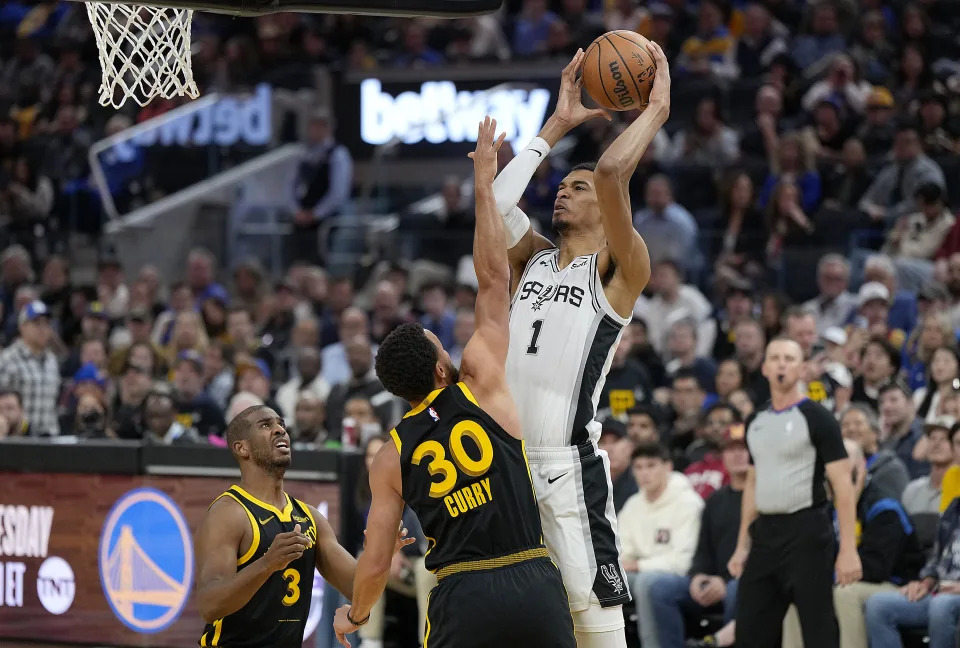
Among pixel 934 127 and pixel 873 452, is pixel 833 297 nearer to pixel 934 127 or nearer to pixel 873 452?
pixel 934 127

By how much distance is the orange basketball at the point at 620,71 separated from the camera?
5668 mm

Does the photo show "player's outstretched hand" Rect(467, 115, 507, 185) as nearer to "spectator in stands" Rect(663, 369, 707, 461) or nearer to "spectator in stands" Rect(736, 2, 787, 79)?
"spectator in stands" Rect(663, 369, 707, 461)

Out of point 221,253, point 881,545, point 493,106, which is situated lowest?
point 881,545

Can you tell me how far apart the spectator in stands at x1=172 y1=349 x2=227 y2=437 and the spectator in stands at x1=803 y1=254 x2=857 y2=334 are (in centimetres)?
470

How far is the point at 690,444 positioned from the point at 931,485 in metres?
2.02

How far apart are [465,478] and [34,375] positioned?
8373mm

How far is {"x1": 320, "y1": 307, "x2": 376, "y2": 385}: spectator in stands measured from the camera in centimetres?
1266

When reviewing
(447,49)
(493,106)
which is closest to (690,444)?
(493,106)

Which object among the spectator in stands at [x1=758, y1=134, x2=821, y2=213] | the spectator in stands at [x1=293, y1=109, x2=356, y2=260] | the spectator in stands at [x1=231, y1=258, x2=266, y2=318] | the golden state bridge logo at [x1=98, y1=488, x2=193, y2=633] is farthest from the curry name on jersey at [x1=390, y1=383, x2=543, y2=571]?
the spectator in stands at [x1=293, y1=109, x2=356, y2=260]

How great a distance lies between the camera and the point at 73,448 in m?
10.0

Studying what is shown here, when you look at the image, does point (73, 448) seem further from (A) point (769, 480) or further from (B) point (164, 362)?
(A) point (769, 480)

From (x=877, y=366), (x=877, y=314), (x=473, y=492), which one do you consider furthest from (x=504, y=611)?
(x=877, y=314)

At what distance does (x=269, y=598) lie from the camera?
5875mm

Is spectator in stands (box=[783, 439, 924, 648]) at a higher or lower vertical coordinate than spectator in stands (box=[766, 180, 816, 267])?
lower
